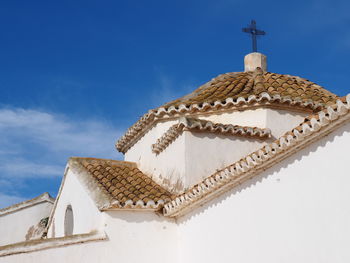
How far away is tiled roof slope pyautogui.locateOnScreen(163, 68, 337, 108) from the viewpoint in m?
10.4

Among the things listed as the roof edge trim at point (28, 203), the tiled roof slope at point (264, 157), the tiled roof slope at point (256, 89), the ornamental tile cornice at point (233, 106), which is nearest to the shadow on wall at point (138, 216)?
the tiled roof slope at point (264, 157)

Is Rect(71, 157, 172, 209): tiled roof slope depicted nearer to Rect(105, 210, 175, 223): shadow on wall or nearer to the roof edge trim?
Rect(105, 210, 175, 223): shadow on wall

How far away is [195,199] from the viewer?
8.27 metres

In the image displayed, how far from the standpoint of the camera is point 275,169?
702 centimetres

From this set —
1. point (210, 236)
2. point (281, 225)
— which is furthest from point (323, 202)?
point (210, 236)

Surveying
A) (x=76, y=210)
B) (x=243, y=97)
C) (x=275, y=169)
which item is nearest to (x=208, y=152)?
(x=243, y=97)

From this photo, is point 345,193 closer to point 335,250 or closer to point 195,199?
point 335,250

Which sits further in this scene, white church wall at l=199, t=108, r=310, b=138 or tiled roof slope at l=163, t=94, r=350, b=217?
white church wall at l=199, t=108, r=310, b=138

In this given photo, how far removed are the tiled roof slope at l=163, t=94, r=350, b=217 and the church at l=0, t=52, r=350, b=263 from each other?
15 millimetres

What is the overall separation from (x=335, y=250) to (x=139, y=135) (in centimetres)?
630

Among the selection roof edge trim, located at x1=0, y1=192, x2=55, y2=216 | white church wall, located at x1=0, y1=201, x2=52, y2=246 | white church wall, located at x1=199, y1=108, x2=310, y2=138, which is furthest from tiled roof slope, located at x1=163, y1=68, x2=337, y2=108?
white church wall, located at x1=0, y1=201, x2=52, y2=246

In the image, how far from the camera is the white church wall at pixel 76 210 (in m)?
9.19

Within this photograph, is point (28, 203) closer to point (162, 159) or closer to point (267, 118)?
point (162, 159)

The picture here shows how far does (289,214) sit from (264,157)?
2.72ft
